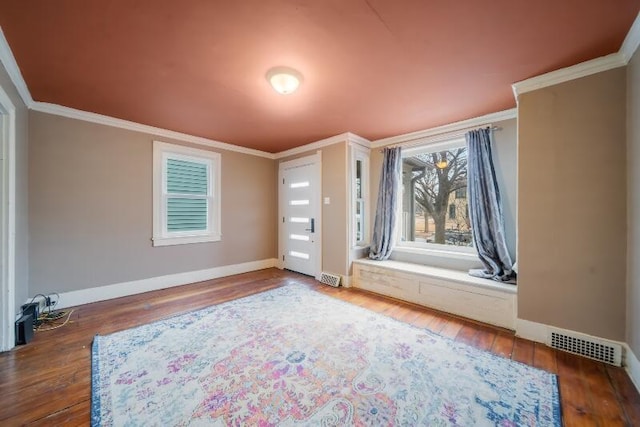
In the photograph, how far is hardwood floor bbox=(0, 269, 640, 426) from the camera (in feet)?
4.79

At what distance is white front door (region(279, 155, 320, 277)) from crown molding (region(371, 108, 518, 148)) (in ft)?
3.89

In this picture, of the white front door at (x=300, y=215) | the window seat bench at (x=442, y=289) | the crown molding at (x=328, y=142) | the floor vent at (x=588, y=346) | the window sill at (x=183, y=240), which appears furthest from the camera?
the white front door at (x=300, y=215)

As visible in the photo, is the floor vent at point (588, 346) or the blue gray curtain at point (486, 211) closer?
the floor vent at point (588, 346)

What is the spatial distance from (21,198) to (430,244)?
4.82 meters

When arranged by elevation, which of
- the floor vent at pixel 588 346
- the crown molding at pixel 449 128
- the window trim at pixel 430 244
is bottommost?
the floor vent at pixel 588 346

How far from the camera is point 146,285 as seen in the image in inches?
140

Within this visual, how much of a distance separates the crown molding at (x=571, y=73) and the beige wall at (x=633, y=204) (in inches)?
4.3

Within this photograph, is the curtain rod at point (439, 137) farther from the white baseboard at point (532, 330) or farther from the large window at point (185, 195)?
the large window at point (185, 195)

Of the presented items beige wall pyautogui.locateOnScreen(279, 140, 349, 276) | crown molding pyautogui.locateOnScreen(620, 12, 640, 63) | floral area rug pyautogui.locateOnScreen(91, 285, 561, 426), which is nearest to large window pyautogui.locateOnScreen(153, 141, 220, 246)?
floral area rug pyautogui.locateOnScreen(91, 285, 561, 426)

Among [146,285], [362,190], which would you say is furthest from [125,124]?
[362,190]

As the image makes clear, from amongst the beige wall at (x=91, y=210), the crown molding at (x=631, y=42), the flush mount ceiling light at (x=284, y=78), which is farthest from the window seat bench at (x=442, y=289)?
the beige wall at (x=91, y=210)

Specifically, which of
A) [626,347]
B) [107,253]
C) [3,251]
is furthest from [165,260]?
[626,347]

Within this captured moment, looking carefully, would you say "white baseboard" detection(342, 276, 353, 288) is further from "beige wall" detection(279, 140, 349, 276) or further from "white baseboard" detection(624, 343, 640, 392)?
"white baseboard" detection(624, 343, 640, 392)

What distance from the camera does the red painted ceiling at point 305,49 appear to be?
152 centimetres
